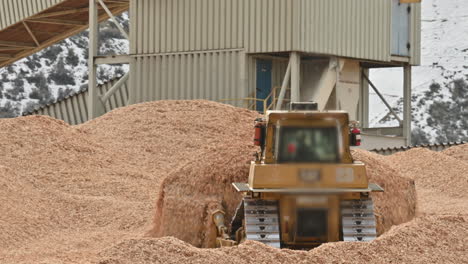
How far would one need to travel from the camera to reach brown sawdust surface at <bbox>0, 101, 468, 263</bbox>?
12.4m

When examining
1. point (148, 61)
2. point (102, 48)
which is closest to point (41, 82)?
point (102, 48)

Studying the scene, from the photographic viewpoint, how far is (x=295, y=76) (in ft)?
106

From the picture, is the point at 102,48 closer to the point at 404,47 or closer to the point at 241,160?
the point at 404,47

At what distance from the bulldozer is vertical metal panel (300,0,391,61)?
1798cm

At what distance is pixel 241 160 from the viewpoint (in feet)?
61.5

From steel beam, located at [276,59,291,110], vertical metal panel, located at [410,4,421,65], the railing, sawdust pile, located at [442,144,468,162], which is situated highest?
vertical metal panel, located at [410,4,421,65]

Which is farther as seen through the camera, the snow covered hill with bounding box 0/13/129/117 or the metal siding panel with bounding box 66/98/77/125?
the snow covered hill with bounding box 0/13/129/117

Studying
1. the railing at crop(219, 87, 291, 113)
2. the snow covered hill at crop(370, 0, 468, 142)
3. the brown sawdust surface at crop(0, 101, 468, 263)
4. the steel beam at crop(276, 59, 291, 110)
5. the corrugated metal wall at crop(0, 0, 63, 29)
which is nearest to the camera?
the brown sawdust surface at crop(0, 101, 468, 263)

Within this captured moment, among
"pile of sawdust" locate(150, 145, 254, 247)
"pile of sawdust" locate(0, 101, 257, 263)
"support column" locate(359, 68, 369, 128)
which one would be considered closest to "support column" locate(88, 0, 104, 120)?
"pile of sawdust" locate(0, 101, 257, 263)

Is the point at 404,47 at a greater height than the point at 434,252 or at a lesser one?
greater

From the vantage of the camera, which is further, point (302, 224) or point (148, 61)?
point (148, 61)

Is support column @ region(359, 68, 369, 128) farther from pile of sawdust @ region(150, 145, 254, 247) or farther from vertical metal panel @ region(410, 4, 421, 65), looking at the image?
pile of sawdust @ region(150, 145, 254, 247)

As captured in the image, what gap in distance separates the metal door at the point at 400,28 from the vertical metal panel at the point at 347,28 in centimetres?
66

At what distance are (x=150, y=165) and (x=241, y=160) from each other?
841 centimetres
